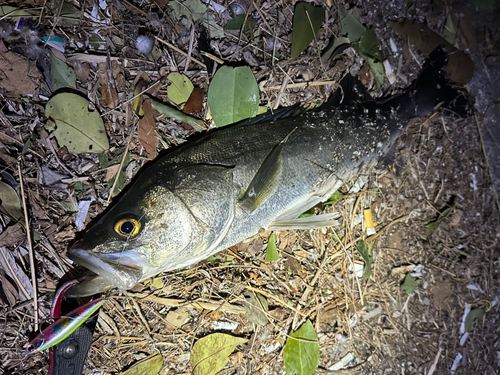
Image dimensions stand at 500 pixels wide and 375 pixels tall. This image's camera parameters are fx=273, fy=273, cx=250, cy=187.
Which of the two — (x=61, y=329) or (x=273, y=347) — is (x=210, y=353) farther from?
(x=61, y=329)

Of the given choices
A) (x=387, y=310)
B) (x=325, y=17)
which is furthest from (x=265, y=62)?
(x=387, y=310)

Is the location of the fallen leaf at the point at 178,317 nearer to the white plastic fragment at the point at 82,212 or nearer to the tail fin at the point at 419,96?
the white plastic fragment at the point at 82,212

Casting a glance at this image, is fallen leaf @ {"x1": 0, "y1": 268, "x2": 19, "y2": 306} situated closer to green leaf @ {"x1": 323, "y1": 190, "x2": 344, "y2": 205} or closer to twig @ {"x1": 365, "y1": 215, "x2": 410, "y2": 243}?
green leaf @ {"x1": 323, "y1": 190, "x2": 344, "y2": 205}

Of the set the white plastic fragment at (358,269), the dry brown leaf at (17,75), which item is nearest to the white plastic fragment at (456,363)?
the white plastic fragment at (358,269)

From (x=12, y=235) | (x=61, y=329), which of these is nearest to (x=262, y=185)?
(x=61, y=329)

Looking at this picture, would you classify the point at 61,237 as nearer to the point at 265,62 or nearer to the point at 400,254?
the point at 265,62

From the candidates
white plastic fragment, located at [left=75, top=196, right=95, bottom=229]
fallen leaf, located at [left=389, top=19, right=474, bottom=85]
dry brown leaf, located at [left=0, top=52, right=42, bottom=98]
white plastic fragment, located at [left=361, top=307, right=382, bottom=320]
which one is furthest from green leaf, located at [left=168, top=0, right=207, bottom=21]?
white plastic fragment, located at [left=361, top=307, right=382, bottom=320]
